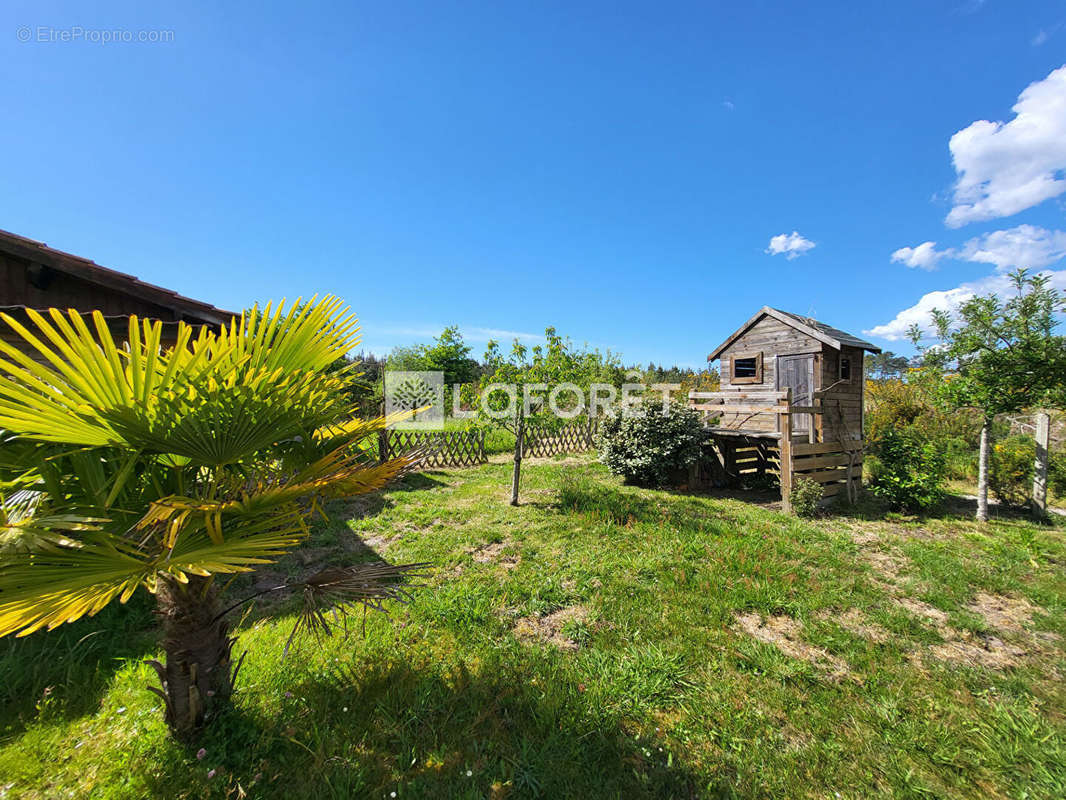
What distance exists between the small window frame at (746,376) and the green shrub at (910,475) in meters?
3.30

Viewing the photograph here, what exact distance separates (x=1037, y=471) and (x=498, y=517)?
1064cm

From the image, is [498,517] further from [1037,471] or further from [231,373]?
[1037,471]

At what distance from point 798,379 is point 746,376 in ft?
4.81

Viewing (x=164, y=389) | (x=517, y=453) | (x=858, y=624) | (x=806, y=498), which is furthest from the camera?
(x=517, y=453)

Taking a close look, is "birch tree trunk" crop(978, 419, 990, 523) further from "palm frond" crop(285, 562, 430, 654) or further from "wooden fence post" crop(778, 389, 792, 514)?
"palm frond" crop(285, 562, 430, 654)

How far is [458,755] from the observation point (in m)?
2.40

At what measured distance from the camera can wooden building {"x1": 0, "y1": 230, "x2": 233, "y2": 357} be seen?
15.7 ft

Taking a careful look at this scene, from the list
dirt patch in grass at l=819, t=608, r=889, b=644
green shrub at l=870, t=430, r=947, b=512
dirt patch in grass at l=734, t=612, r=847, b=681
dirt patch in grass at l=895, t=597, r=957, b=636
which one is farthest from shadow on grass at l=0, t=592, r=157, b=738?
green shrub at l=870, t=430, r=947, b=512

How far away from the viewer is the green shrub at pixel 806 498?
757 centimetres

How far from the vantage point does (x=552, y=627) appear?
378 centimetres

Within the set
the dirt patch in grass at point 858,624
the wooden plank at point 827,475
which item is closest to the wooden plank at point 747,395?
the wooden plank at point 827,475

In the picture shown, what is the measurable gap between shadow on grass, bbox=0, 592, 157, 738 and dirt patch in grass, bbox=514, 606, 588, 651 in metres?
3.16

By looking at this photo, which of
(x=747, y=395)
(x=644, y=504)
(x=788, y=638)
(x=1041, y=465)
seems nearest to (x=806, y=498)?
(x=747, y=395)

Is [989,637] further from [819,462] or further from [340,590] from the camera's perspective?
[340,590]
